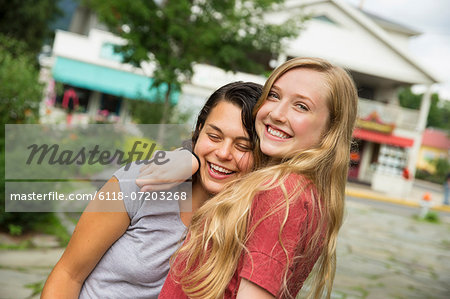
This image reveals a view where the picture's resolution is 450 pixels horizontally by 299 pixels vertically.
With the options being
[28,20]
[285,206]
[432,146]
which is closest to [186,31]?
[285,206]

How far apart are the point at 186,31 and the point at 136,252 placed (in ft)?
21.8

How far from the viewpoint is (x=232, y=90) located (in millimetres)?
1855

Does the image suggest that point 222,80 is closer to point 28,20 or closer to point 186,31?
point 186,31

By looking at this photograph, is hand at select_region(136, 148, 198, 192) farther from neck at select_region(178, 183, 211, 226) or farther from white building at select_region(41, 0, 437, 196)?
white building at select_region(41, 0, 437, 196)

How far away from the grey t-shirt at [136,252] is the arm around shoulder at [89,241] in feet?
0.11

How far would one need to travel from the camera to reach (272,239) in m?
1.27

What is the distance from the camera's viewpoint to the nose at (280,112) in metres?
1.54

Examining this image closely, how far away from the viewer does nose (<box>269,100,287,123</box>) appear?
1539 millimetres

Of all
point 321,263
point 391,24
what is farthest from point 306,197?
point 391,24

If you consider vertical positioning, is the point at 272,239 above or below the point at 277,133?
below

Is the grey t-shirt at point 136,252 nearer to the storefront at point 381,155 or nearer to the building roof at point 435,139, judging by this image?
the storefront at point 381,155

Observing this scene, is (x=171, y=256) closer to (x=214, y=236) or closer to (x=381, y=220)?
(x=214, y=236)

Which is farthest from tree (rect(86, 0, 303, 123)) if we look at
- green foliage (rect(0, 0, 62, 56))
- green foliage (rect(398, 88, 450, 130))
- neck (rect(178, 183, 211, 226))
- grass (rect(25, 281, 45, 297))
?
green foliage (rect(398, 88, 450, 130))

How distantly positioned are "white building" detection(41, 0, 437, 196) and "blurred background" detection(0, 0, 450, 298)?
48 mm
